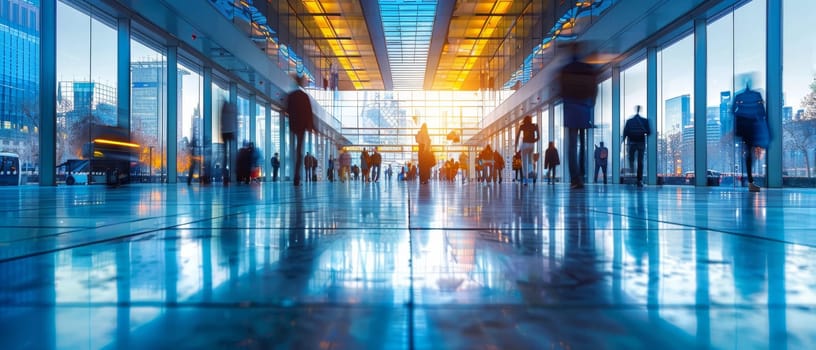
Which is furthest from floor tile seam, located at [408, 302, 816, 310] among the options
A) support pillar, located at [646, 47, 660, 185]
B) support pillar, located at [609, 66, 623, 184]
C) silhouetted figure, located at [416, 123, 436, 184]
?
support pillar, located at [609, 66, 623, 184]

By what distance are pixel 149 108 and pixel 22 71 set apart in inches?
161

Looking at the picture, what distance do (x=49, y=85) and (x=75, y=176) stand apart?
4439mm

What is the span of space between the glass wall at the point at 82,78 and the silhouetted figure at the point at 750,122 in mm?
13870

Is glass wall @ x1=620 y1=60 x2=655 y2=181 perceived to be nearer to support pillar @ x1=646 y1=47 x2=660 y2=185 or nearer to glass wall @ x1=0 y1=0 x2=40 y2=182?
support pillar @ x1=646 y1=47 x2=660 y2=185

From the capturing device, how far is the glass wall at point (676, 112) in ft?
45.3

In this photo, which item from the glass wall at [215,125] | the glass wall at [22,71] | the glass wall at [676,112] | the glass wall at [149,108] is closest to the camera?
the glass wall at [22,71]

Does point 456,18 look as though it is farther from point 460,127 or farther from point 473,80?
point 460,127

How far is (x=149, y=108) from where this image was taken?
50.6 feet

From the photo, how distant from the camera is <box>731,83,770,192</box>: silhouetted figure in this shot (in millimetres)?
7907

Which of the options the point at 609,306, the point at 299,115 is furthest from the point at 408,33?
the point at 609,306

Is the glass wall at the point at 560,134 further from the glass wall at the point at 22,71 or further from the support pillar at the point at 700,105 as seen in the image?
the glass wall at the point at 22,71

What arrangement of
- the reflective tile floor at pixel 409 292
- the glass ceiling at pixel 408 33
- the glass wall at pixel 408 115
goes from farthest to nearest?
the glass wall at pixel 408 115 → the glass ceiling at pixel 408 33 → the reflective tile floor at pixel 409 292

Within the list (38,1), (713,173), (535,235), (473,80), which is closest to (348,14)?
(38,1)

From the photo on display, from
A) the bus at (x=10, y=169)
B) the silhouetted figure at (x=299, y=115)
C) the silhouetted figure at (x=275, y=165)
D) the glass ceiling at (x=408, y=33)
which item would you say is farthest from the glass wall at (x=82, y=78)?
the glass ceiling at (x=408, y=33)
